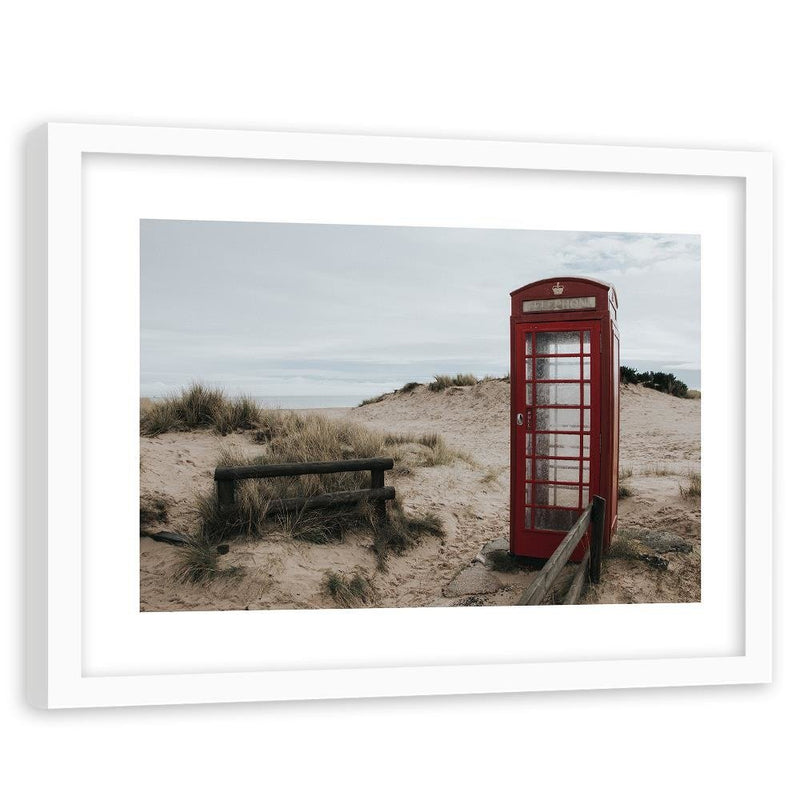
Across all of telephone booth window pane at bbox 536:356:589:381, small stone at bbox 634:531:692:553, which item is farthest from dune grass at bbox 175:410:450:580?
small stone at bbox 634:531:692:553

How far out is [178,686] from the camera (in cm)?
288

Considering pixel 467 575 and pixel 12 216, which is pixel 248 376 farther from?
pixel 467 575

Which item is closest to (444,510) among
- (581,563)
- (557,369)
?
(581,563)

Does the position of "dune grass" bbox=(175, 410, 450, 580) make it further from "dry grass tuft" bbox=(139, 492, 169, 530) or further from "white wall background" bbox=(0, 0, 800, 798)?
"white wall background" bbox=(0, 0, 800, 798)

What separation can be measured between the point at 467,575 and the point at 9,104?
7.83ft

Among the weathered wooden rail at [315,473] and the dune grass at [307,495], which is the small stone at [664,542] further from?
the weathered wooden rail at [315,473]

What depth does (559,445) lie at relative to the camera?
3549 mm

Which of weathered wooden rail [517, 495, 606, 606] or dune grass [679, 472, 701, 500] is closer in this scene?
weathered wooden rail [517, 495, 606, 606]

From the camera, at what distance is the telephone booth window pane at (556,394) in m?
3.50

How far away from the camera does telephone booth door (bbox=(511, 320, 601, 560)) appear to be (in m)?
3.46

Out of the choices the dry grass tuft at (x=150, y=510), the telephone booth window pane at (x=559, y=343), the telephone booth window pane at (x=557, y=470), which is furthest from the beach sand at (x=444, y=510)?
the telephone booth window pane at (x=559, y=343)

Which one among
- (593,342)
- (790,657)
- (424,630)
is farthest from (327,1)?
(790,657)

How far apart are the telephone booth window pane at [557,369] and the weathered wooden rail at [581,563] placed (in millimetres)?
523

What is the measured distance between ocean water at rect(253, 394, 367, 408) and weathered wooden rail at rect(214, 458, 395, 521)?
23 centimetres
